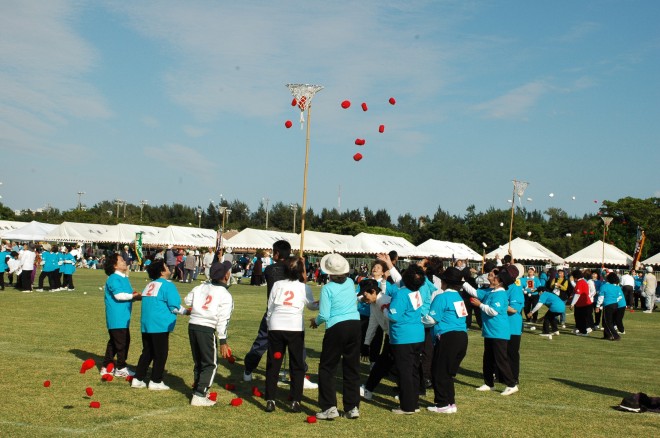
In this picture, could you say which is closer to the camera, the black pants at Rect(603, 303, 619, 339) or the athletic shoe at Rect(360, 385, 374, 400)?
the athletic shoe at Rect(360, 385, 374, 400)

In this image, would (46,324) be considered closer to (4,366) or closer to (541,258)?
(4,366)

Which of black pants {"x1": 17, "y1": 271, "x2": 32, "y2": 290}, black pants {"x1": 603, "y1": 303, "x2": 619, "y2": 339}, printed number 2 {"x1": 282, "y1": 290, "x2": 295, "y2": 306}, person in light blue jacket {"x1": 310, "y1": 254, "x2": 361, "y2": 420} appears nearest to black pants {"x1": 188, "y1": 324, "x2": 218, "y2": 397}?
printed number 2 {"x1": 282, "y1": 290, "x2": 295, "y2": 306}

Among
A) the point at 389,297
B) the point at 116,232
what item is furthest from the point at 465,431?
the point at 116,232

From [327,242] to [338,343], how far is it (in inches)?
1752

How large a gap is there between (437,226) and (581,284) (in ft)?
231

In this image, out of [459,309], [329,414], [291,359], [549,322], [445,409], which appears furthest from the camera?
[549,322]

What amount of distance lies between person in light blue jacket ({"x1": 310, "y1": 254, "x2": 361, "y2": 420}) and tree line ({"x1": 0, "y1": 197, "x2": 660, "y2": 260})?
31.3 m

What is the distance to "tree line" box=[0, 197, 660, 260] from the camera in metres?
72.2

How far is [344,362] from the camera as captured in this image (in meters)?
8.13

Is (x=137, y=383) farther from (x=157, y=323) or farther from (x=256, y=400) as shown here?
(x=256, y=400)

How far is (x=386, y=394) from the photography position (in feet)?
32.3

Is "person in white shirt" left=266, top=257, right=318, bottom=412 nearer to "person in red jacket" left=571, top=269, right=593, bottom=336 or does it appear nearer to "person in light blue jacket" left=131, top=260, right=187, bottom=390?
"person in light blue jacket" left=131, top=260, right=187, bottom=390

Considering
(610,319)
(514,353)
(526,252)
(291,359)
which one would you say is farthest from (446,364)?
(526,252)

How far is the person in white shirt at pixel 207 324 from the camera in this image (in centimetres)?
841
